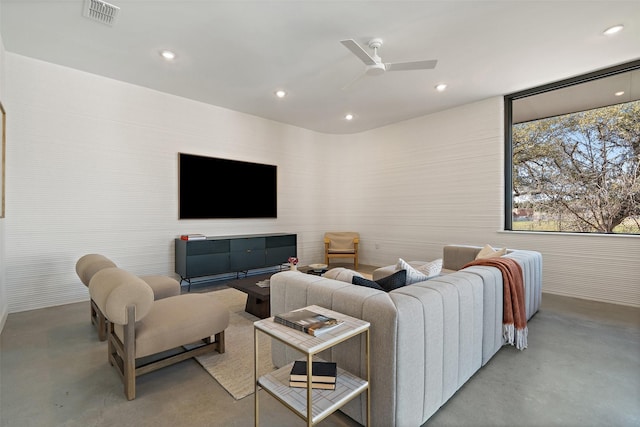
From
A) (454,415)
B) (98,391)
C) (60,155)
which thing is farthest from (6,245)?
(454,415)

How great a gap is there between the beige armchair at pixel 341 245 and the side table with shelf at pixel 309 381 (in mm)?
4432

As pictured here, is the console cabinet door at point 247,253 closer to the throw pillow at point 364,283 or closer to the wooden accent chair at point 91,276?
the wooden accent chair at point 91,276

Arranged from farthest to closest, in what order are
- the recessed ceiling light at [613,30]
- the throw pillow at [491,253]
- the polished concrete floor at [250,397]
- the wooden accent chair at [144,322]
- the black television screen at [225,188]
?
the black television screen at [225,188] < the throw pillow at [491,253] < the recessed ceiling light at [613,30] < the wooden accent chair at [144,322] < the polished concrete floor at [250,397]

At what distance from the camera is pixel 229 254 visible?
14.8 feet

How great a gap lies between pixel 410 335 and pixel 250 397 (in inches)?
43.7

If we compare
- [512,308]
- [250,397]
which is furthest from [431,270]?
[250,397]

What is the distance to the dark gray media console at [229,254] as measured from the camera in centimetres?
415

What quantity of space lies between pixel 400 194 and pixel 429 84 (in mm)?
2167

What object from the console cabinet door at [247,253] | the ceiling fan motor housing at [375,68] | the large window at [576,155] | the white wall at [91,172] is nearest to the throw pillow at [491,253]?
the large window at [576,155]

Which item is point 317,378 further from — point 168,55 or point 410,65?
point 168,55

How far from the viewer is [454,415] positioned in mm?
1632

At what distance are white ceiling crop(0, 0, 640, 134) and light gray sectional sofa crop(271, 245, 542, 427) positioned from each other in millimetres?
2298

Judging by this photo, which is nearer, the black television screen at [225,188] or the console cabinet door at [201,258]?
the console cabinet door at [201,258]

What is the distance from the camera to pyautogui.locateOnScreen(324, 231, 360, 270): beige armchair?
234 inches
